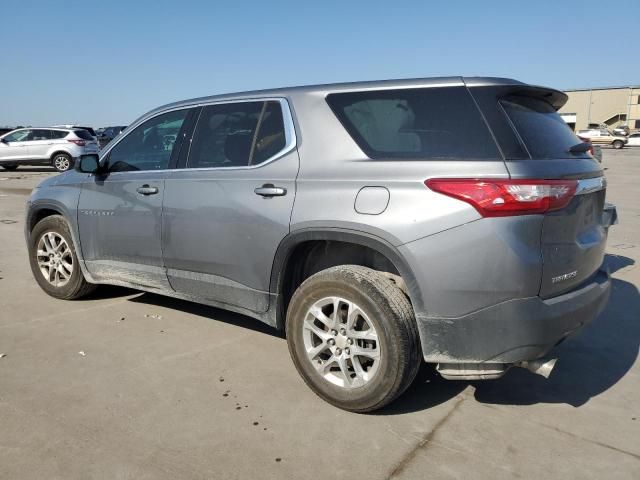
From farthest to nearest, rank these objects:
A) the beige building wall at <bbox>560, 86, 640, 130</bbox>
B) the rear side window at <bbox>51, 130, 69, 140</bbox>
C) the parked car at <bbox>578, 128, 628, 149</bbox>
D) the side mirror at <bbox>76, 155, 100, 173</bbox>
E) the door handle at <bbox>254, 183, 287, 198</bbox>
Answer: the beige building wall at <bbox>560, 86, 640, 130</bbox>, the parked car at <bbox>578, 128, 628, 149</bbox>, the rear side window at <bbox>51, 130, 69, 140</bbox>, the side mirror at <bbox>76, 155, 100, 173</bbox>, the door handle at <bbox>254, 183, 287, 198</bbox>

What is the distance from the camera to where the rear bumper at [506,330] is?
2.64m

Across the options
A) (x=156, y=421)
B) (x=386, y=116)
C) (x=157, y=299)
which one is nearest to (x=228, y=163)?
(x=386, y=116)

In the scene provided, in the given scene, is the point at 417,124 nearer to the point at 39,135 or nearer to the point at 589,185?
the point at 589,185

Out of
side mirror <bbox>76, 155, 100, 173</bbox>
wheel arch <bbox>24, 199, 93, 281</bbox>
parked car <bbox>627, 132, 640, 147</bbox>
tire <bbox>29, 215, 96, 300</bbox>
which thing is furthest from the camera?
parked car <bbox>627, 132, 640, 147</bbox>

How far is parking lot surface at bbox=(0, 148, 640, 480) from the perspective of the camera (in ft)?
8.61

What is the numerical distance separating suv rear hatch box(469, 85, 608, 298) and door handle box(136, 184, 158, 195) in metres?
→ 2.38

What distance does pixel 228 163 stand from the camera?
12.3 ft

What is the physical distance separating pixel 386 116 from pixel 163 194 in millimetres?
1794

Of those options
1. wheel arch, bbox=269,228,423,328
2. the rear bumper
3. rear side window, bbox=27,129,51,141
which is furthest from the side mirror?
rear side window, bbox=27,129,51,141

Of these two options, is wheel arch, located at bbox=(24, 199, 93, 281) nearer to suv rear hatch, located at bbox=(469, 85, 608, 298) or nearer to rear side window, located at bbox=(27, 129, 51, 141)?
suv rear hatch, located at bbox=(469, 85, 608, 298)

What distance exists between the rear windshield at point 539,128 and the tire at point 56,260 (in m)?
3.81

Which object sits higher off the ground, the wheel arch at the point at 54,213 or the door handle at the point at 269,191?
the door handle at the point at 269,191

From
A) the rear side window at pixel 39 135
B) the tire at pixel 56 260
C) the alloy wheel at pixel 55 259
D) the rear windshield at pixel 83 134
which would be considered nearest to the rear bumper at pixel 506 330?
the tire at pixel 56 260

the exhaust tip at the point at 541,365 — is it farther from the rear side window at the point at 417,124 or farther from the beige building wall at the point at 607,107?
the beige building wall at the point at 607,107
